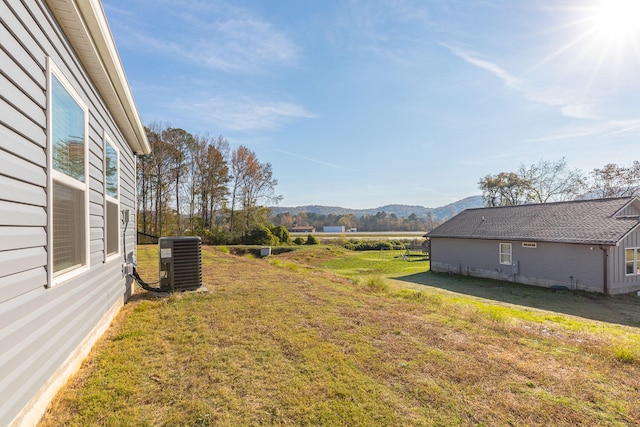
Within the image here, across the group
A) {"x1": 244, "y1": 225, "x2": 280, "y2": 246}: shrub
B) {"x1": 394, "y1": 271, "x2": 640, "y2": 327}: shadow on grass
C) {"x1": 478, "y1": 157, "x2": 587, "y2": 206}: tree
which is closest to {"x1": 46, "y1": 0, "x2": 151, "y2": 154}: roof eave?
{"x1": 394, "y1": 271, "x2": 640, "y2": 327}: shadow on grass

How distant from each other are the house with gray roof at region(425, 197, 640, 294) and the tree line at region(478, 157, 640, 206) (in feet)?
50.4

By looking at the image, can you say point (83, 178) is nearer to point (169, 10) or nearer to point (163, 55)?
point (169, 10)

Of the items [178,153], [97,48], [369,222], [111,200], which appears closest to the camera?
[97,48]

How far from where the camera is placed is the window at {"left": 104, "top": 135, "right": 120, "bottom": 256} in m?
4.52

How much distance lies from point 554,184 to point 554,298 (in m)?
25.0

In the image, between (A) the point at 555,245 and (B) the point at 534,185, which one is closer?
(A) the point at 555,245

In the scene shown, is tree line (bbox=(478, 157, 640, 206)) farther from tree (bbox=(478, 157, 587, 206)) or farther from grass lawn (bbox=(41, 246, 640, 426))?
grass lawn (bbox=(41, 246, 640, 426))

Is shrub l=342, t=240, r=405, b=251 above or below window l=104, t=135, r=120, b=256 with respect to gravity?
below

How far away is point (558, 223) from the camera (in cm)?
1353

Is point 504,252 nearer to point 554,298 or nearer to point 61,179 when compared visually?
point 554,298

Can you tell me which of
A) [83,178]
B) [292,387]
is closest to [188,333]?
[292,387]

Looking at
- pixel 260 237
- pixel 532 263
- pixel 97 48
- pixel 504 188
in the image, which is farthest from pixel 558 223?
Answer: pixel 504 188

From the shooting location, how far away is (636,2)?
253 inches

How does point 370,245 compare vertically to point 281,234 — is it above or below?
below
